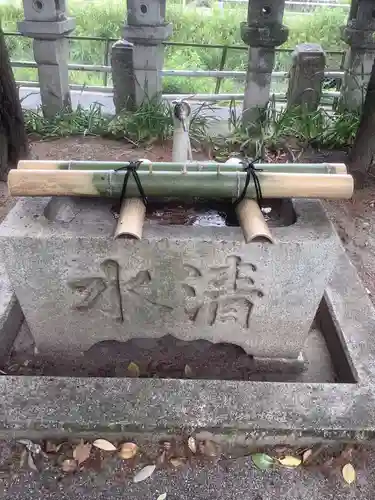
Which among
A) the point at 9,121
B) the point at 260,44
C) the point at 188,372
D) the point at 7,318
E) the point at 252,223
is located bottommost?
the point at 188,372

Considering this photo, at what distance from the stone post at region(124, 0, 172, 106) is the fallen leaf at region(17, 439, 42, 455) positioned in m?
4.53

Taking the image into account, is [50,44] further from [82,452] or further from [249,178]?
[82,452]

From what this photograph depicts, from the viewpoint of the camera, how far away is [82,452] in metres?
2.22

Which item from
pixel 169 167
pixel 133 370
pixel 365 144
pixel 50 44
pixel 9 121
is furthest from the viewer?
pixel 50 44

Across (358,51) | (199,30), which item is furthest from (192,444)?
(199,30)

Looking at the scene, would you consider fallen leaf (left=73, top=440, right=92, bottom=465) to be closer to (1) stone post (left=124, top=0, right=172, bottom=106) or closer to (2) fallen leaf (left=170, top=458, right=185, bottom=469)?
(2) fallen leaf (left=170, top=458, right=185, bottom=469)

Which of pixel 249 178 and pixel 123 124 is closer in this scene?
pixel 249 178

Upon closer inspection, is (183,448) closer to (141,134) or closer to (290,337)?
(290,337)

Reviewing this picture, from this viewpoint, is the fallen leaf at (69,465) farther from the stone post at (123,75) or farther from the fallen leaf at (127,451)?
the stone post at (123,75)

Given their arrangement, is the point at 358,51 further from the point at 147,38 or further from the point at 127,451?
the point at 127,451

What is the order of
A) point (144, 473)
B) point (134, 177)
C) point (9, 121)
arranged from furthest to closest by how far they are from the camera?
point (9, 121) < point (134, 177) < point (144, 473)

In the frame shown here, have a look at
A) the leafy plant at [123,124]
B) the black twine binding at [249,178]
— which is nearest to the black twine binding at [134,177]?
the black twine binding at [249,178]

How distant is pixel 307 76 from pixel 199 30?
7966 mm

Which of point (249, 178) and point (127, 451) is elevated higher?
point (249, 178)
